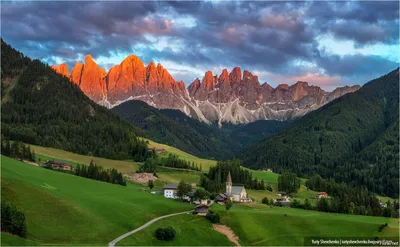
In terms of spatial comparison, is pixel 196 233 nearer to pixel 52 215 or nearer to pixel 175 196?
pixel 52 215

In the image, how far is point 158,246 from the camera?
89.8 metres

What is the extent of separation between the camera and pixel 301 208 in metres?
153

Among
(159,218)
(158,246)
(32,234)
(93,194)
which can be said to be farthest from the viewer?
(93,194)

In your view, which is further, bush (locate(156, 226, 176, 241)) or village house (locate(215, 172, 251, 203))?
village house (locate(215, 172, 251, 203))

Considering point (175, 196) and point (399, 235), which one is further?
point (175, 196)

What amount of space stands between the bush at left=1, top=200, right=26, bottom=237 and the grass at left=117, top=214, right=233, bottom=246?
17403 millimetres

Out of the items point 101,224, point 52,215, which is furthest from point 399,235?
point 52,215

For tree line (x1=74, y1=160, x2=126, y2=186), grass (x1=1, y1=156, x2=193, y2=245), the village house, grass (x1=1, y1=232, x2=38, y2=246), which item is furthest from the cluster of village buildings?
grass (x1=1, y1=232, x2=38, y2=246)

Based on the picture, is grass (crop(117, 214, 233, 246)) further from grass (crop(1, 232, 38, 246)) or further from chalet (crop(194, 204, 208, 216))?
grass (crop(1, 232, 38, 246))

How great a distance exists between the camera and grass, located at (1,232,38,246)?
67.4 meters

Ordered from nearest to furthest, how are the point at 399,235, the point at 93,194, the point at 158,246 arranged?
1. the point at 158,246
2. the point at 399,235
3. the point at 93,194

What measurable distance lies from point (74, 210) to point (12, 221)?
20.0 meters

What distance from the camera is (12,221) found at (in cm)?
7600

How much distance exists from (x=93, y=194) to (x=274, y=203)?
6806cm
